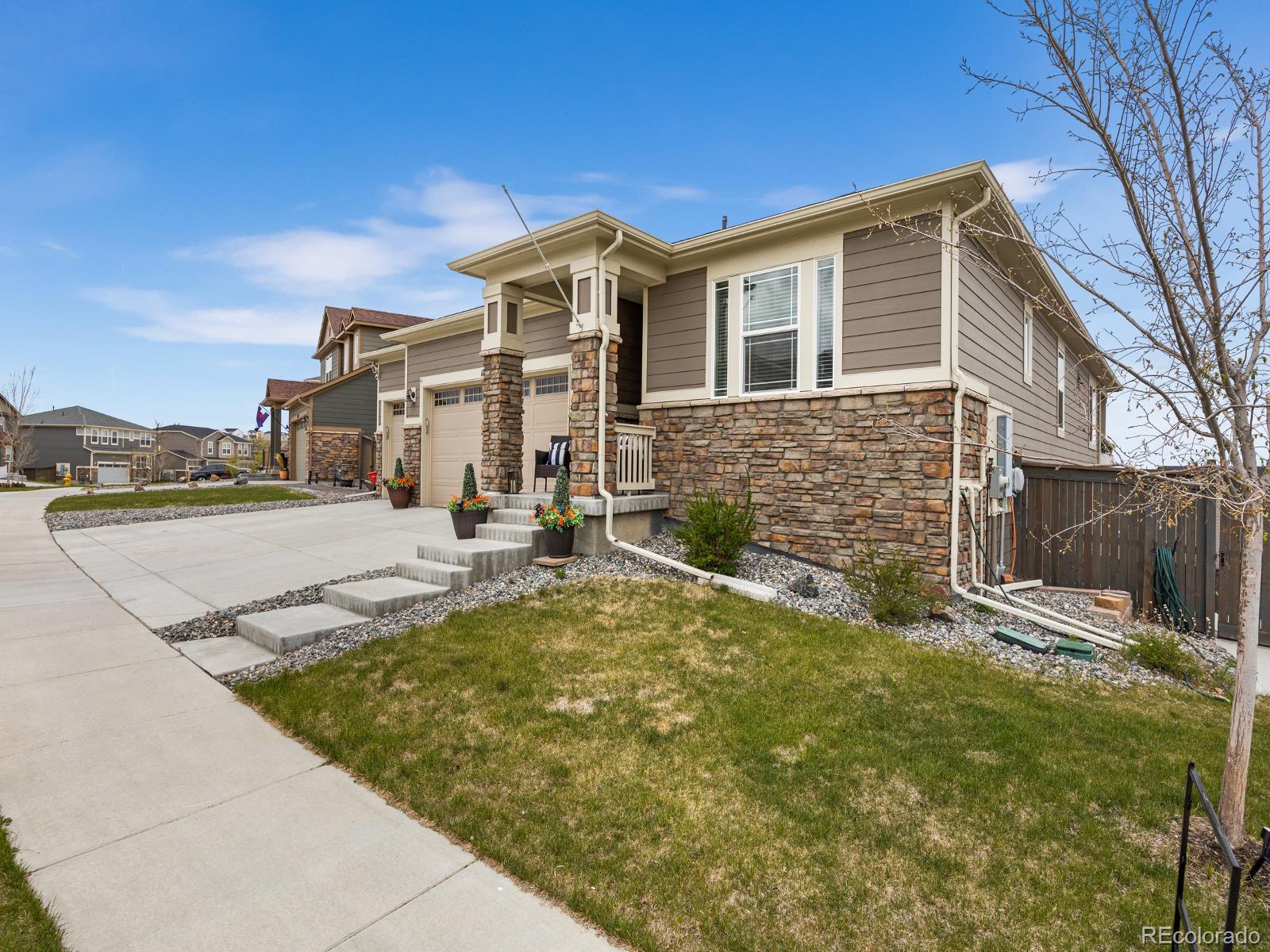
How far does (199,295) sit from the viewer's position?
19.8 meters

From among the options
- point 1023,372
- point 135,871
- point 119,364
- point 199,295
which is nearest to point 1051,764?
point 135,871

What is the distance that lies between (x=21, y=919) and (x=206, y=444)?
6801 centimetres

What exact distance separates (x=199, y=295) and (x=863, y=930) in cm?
2484

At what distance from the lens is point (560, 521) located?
672 cm

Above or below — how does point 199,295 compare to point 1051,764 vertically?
above

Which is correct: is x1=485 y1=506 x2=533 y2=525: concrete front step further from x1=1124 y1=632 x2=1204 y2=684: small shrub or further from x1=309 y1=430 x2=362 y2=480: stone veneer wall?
x1=309 y1=430 x2=362 y2=480: stone veneer wall

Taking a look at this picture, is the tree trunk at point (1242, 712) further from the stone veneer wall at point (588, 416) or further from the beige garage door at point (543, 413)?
the beige garage door at point (543, 413)

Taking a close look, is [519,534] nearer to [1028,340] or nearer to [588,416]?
[588,416]

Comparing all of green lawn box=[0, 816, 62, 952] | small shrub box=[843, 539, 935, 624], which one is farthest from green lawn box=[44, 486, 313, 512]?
small shrub box=[843, 539, 935, 624]

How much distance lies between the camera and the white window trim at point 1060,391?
10852mm

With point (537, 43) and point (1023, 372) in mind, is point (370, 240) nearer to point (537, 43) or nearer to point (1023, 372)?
point (537, 43)

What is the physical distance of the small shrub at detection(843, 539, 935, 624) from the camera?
205 inches

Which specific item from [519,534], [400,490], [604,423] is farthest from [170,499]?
[604,423]

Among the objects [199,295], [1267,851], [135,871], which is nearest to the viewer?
[1267,851]
